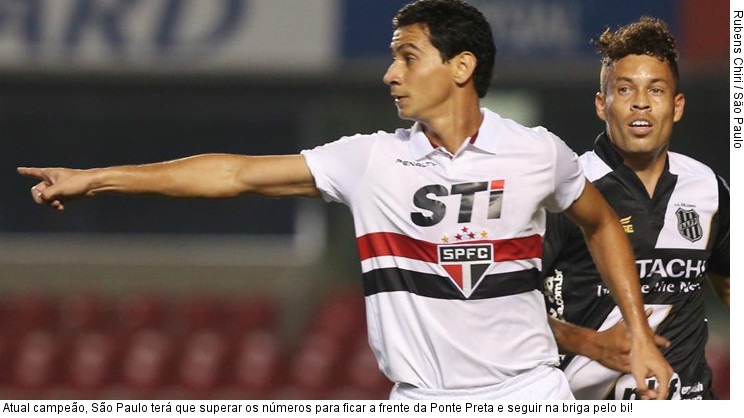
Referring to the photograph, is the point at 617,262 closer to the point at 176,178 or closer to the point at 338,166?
the point at 338,166

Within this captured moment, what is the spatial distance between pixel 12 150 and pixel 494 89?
198 inches

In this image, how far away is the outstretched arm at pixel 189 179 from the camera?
429 centimetres

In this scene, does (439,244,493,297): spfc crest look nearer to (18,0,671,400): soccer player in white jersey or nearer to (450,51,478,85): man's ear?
(18,0,671,400): soccer player in white jersey

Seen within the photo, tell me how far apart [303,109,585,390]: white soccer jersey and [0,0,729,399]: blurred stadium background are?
7.42 metres

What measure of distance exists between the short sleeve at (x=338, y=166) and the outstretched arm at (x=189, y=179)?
38 millimetres

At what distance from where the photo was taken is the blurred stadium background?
41.3ft

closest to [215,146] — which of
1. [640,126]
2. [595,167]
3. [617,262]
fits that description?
[595,167]

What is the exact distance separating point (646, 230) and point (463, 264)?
3.59ft

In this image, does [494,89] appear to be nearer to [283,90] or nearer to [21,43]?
[283,90]

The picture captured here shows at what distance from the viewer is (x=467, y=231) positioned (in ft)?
14.5

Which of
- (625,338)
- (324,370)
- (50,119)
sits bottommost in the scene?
(324,370)

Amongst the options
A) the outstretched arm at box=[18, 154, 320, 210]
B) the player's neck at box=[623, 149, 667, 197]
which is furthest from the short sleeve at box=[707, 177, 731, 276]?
the outstretched arm at box=[18, 154, 320, 210]

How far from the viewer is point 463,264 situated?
173 inches
